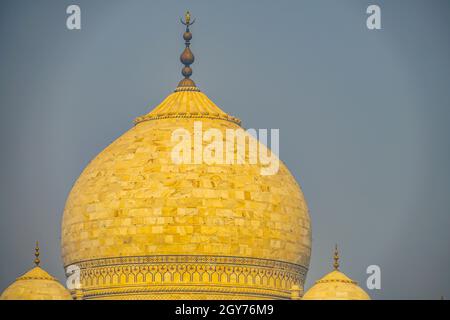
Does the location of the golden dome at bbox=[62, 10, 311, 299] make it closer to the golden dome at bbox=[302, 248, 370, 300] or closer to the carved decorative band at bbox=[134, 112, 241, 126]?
the carved decorative band at bbox=[134, 112, 241, 126]

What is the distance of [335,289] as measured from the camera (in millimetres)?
80062

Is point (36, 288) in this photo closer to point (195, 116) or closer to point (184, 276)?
point (184, 276)

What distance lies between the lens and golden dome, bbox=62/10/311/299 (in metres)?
82.9

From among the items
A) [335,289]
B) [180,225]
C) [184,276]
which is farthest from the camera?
[180,225]

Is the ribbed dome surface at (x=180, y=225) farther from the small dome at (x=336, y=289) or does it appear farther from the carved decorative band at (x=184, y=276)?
the small dome at (x=336, y=289)

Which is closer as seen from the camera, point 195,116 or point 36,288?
point 36,288

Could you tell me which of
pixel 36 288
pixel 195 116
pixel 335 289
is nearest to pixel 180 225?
pixel 195 116

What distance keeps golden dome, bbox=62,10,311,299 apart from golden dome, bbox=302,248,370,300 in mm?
3025

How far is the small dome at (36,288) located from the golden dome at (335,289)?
6384mm

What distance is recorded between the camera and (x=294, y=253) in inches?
3329

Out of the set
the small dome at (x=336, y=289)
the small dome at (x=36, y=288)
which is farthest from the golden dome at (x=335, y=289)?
the small dome at (x=36, y=288)

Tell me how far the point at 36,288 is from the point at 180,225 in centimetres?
476
